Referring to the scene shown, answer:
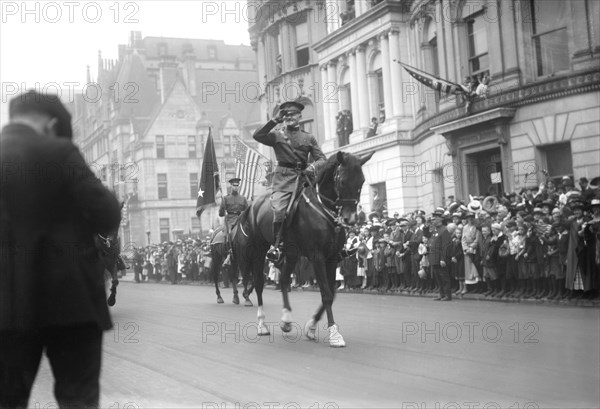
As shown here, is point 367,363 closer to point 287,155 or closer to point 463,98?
point 287,155

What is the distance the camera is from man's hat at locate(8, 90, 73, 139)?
3.81 meters

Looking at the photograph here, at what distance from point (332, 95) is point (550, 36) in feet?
49.5

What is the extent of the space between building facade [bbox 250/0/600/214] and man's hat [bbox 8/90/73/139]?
764 inches

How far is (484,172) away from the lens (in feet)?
85.0

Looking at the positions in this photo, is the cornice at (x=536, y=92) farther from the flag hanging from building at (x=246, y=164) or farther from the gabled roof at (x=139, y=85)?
the gabled roof at (x=139, y=85)

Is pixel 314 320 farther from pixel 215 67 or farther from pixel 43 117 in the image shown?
pixel 215 67

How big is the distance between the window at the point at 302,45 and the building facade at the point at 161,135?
27.9 meters

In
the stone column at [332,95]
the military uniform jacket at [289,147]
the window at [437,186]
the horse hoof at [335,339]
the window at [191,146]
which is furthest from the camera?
the window at [191,146]

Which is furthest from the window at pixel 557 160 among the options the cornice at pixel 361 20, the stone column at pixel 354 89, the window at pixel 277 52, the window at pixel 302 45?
the window at pixel 277 52

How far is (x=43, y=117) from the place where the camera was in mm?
3834

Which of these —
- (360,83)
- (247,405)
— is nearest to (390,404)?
(247,405)

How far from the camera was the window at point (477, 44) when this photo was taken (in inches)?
1013

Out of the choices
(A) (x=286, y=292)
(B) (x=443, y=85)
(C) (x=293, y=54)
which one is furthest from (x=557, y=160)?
(C) (x=293, y=54)
